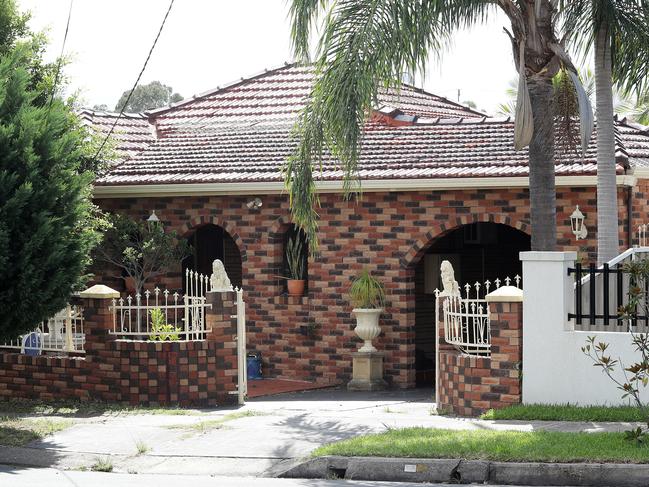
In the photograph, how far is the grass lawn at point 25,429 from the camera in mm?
12688

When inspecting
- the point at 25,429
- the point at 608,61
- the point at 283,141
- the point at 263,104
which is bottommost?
the point at 25,429

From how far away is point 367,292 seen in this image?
1844cm

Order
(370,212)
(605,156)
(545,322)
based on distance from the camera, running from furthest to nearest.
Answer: (370,212), (605,156), (545,322)

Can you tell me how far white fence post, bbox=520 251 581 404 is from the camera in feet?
43.0

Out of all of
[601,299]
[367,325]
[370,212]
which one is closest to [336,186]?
[370,212]

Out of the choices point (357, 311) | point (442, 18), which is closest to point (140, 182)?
point (357, 311)

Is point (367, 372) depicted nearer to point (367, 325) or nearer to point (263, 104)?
point (367, 325)

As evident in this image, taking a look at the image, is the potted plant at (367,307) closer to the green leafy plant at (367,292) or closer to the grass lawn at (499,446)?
the green leafy plant at (367,292)

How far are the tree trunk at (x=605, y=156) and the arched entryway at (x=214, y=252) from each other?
7760mm

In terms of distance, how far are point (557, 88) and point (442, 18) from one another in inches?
60.2

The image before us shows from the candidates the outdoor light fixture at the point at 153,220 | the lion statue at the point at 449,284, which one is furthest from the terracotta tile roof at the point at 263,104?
the lion statue at the point at 449,284

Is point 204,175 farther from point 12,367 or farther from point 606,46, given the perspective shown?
point 606,46

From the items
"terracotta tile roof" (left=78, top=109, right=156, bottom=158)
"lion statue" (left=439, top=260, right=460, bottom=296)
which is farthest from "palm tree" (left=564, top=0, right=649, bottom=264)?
"terracotta tile roof" (left=78, top=109, right=156, bottom=158)

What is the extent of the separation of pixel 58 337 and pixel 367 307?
15.4ft
